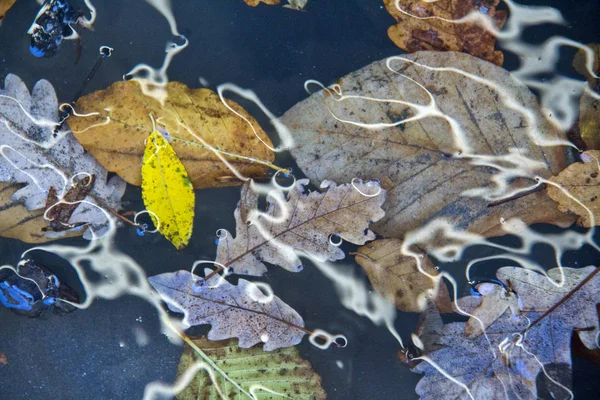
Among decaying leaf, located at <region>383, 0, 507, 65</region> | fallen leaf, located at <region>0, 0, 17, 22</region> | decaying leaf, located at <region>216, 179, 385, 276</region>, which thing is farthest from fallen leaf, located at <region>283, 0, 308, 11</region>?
fallen leaf, located at <region>0, 0, 17, 22</region>

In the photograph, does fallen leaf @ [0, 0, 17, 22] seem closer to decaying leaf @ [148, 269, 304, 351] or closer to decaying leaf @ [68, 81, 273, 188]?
decaying leaf @ [68, 81, 273, 188]

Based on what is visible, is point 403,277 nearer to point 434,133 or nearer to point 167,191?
point 434,133

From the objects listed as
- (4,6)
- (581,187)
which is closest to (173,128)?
(4,6)

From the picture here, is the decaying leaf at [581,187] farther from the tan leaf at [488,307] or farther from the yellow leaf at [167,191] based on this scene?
the yellow leaf at [167,191]

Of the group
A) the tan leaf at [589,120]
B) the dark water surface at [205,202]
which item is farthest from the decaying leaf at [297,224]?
the tan leaf at [589,120]

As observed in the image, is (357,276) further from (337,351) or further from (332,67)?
(332,67)

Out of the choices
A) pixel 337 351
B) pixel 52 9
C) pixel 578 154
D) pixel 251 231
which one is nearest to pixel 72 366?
pixel 251 231
